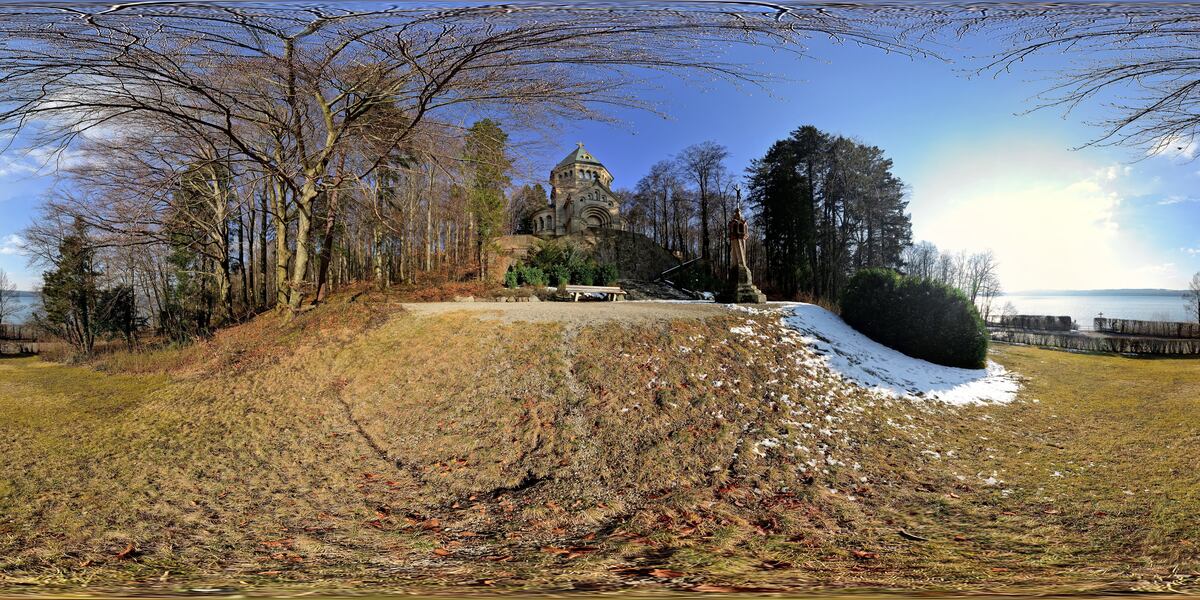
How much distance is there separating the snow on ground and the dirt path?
4.70 feet

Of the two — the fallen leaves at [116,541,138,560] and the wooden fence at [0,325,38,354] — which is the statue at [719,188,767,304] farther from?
the wooden fence at [0,325,38,354]

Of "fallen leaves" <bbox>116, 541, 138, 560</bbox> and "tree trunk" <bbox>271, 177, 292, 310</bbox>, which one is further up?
"tree trunk" <bbox>271, 177, 292, 310</bbox>

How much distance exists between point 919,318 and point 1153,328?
3.41 metres

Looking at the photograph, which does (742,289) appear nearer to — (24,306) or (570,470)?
(570,470)

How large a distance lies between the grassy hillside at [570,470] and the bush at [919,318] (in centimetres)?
117

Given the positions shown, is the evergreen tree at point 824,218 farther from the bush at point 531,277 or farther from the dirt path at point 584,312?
the bush at point 531,277

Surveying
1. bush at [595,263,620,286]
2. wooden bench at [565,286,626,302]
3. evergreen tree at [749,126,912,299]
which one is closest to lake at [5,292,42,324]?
wooden bench at [565,286,626,302]

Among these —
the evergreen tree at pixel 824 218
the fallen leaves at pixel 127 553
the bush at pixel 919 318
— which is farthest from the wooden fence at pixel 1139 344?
the fallen leaves at pixel 127 553

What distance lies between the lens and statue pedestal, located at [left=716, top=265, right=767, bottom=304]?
307 inches

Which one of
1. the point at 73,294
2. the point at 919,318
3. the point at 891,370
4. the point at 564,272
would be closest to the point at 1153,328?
the point at 891,370

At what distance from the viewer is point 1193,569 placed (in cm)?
123

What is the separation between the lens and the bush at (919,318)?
5.83 meters

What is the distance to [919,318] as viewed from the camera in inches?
241

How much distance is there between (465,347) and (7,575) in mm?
3643
